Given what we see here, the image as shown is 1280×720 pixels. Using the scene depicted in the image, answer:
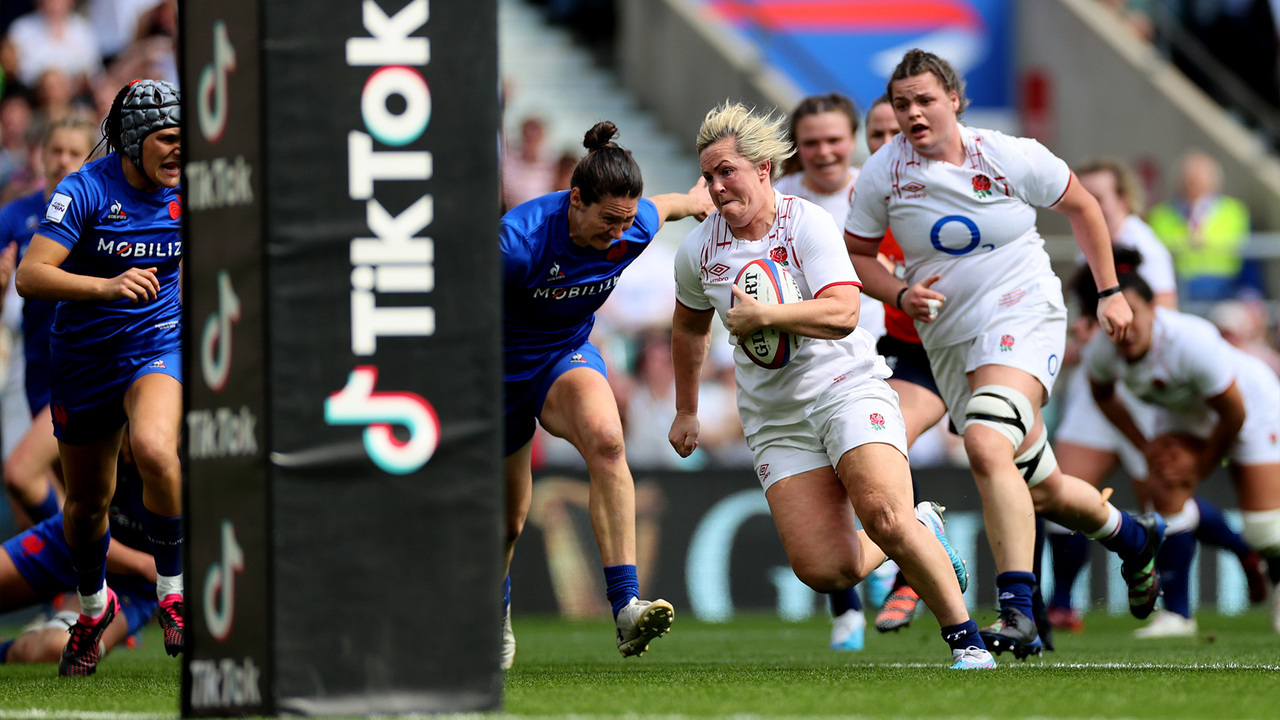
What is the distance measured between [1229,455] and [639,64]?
1126 centimetres

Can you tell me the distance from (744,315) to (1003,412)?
54.9 inches

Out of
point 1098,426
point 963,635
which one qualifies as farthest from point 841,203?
point 963,635

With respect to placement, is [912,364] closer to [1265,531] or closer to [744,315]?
[744,315]

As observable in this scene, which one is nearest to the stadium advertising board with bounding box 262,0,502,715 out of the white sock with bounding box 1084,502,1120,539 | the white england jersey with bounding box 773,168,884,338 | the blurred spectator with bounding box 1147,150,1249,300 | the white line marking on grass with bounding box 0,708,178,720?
the white line marking on grass with bounding box 0,708,178,720

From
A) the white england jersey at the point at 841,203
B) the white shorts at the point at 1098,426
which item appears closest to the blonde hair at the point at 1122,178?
the white shorts at the point at 1098,426

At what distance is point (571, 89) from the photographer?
1886 cm

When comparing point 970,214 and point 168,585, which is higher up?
point 970,214

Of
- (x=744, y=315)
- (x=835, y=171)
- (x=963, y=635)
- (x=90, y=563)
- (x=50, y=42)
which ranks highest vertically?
(x=50, y=42)

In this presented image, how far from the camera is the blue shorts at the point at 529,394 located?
6.54 m

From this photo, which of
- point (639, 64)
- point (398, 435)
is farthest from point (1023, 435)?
point (639, 64)

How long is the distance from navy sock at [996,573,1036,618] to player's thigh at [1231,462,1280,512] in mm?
3633

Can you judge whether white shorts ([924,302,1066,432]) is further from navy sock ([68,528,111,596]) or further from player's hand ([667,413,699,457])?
navy sock ([68,528,111,596])

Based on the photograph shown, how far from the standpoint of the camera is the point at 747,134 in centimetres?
587

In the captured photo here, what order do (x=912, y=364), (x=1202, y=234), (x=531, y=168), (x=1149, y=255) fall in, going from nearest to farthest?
(x=912, y=364)
(x=1149, y=255)
(x=1202, y=234)
(x=531, y=168)
